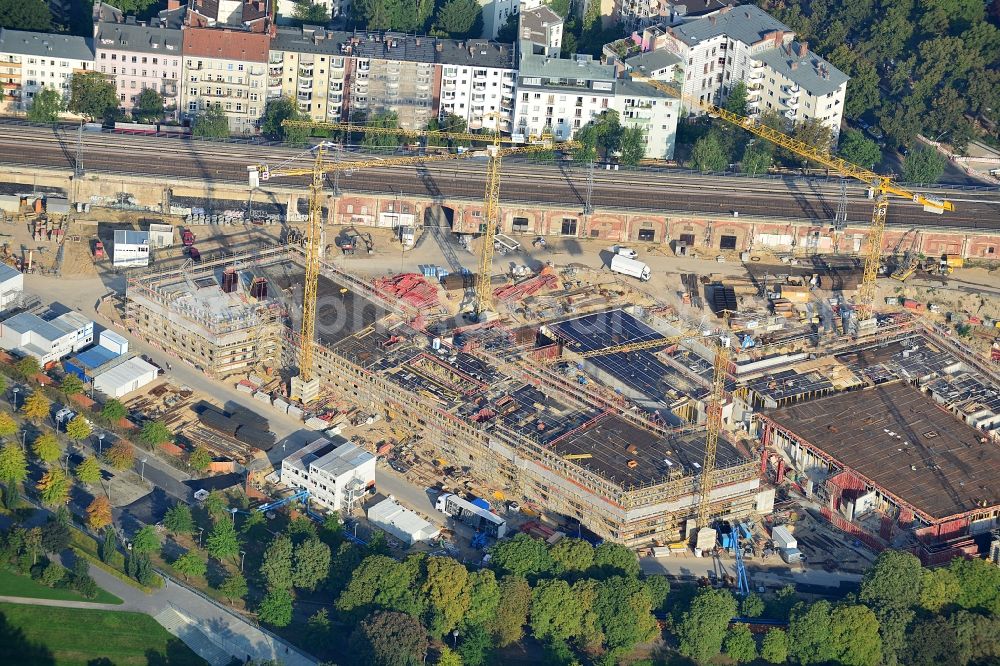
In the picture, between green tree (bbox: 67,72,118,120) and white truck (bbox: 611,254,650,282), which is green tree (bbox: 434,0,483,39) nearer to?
green tree (bbox: 67,72,118,120)

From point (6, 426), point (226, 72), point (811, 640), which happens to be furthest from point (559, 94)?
point (811, 640)

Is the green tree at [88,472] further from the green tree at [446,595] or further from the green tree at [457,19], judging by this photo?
the green tree at [457,19]

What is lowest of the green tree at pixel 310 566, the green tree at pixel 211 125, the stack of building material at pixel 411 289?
the green tree at pixel 310 566

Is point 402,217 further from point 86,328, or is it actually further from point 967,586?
point 967,586

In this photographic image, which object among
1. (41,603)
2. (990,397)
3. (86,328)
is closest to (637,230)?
(990,397)

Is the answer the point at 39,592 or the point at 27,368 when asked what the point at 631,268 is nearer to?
the point at 27,368

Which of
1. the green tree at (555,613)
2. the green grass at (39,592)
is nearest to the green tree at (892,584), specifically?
the green tree at (555,613)
